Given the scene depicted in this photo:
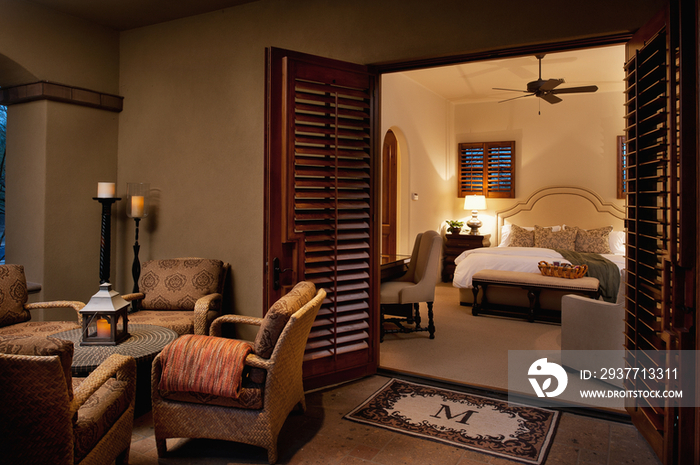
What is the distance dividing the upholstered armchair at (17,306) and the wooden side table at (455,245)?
561cm

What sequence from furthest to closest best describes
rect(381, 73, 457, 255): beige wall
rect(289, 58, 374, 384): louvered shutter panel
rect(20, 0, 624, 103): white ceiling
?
rect(381, 73, 457, 255): beige wall < rect(20, 0, 624, 103): white ceiling < rect(289, 58, 374, 384): louvered shutter panel

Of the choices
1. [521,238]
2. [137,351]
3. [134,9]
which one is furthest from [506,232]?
[137,351]

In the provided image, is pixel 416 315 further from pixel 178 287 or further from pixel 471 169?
pixel 471 169

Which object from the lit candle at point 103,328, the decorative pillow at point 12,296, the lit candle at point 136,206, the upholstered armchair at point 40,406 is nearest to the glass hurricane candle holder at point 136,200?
the lit candle at point 136,206

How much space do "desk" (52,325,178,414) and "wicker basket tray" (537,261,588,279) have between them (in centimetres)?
403

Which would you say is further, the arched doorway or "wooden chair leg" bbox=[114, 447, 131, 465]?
the arched doorway

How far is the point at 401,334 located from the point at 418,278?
1.99 feet

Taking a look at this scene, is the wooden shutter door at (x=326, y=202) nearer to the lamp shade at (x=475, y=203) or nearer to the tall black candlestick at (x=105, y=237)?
the tall black candlestick at (x=105, y=237)

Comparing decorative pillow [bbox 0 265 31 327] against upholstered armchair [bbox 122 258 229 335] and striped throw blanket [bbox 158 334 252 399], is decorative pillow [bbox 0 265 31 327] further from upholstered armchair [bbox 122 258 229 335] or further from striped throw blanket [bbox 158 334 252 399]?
striped throw blanket [bbox 158 334 252 399]

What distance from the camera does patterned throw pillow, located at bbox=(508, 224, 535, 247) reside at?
23.5ft

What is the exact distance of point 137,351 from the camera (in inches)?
96.8

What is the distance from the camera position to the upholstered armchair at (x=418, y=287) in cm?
425

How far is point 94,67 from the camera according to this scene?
408 cm

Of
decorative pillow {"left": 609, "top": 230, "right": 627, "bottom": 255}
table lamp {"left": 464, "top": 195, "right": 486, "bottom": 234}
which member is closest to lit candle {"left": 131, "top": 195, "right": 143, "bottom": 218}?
table lamp {"left": 464, "top": 195, "right": 486, "bottom": 234}
